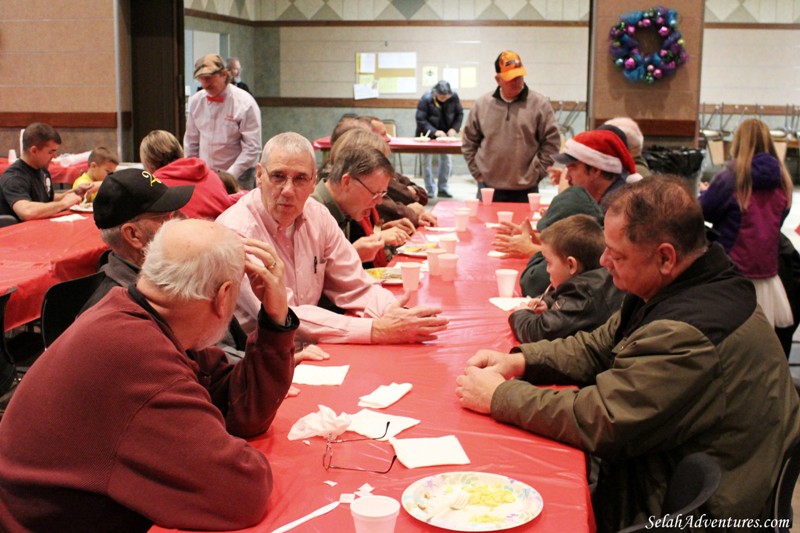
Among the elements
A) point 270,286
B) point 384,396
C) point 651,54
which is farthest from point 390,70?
point 270,286

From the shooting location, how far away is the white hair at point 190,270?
1858mm

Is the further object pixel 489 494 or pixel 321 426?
pixel 321 426

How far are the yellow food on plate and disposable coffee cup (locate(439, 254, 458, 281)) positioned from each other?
217 cm

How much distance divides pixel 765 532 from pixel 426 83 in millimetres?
13970

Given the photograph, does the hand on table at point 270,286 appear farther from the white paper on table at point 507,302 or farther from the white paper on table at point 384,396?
the white paper on table at point 507,302

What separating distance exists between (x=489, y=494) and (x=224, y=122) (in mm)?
6430

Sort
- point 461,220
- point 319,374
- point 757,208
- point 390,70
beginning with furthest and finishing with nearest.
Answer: point 390,70
point 461,220
point 757,208
point 319,374

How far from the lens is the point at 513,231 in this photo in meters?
4.95

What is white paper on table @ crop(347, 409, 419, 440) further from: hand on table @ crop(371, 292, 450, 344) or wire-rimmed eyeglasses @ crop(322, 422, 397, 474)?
hand on table @ crop(371, 292, 450, 344)

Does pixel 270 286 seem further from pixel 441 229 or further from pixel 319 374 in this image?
pixel 441 229

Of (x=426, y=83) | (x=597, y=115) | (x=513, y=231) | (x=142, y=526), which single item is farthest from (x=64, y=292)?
(x=426, y=83)

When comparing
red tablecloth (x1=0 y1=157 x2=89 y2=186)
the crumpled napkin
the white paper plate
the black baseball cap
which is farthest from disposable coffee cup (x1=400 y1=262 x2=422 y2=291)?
red tablecloth (x1=0 y1=157 x2=89 y2=186)

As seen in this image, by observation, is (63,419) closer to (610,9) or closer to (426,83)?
(610,9)

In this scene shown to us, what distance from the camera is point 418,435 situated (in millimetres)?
2238
